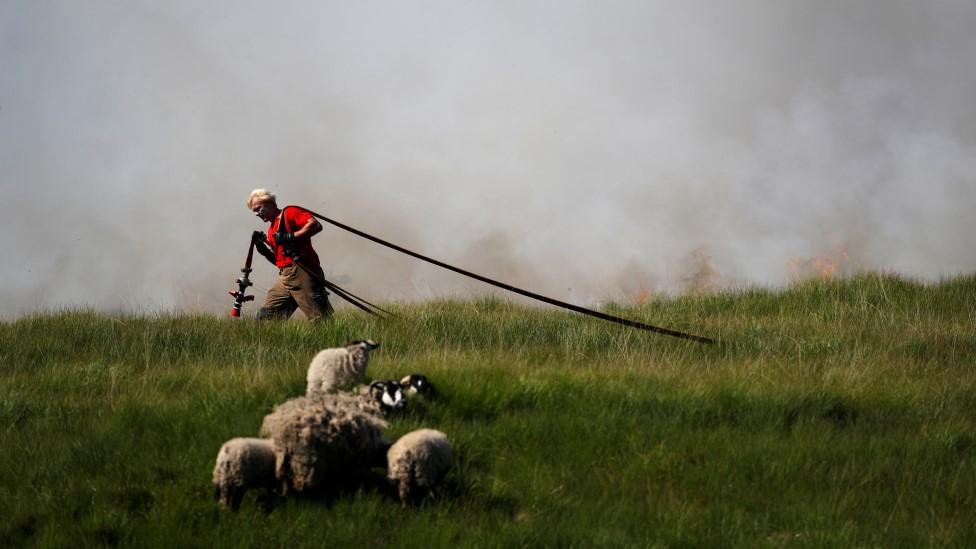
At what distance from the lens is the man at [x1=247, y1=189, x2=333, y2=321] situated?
12.2m

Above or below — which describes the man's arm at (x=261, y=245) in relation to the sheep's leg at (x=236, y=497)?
above

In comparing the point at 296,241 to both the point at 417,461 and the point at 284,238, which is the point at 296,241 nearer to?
the point at 284,238

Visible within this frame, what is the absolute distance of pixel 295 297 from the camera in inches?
484

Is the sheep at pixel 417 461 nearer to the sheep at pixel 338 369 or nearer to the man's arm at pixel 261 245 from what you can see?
the sheep at pixel 338 369

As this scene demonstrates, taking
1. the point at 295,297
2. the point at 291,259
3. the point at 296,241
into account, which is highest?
the point at 296,241

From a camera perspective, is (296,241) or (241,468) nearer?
(241,468)

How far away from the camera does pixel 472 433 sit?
664 centimetres

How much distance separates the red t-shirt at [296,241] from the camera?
12.3m

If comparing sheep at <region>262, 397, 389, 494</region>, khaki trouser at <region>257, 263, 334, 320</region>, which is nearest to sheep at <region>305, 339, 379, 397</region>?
sheep at <region>262, 397, 389, 494</region>

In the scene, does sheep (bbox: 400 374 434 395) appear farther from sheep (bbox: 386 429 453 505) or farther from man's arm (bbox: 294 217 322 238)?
man's arm (bbox: 294 217 322 238)

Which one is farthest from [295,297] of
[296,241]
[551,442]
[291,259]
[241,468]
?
[241,468]

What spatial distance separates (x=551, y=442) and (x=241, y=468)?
2.28 meters

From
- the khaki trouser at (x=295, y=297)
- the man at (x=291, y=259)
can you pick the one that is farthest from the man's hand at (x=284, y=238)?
the khaki trouser at (x=295, y=297)

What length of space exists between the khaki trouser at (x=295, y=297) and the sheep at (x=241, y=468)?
21.3 feet
